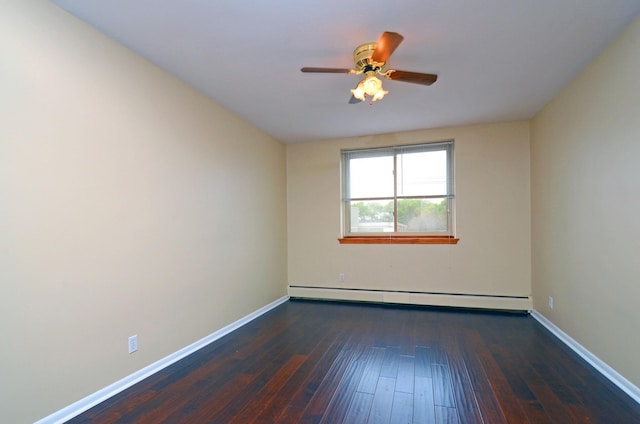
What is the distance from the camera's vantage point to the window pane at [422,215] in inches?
170

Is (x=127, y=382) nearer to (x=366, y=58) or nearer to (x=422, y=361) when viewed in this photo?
(x=422, y=361)

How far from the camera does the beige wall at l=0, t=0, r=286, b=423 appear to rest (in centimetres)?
164

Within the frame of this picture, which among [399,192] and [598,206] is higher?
[399,192]

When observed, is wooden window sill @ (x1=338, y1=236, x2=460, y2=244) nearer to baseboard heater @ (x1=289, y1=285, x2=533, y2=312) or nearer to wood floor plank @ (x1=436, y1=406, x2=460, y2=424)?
baseboard heater @ (x1=289, y1=285, x2=533, y2=312)

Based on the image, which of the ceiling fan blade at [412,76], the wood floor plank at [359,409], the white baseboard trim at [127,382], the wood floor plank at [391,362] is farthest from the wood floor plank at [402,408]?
the ceiling fan blade at [412,76]

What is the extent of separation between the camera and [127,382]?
7.27 feet

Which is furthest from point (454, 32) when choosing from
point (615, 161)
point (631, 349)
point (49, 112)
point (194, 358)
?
point (194, 358)

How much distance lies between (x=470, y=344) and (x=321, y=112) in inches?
113

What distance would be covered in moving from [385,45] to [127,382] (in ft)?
9.43

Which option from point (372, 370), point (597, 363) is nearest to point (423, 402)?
point (372, 370)

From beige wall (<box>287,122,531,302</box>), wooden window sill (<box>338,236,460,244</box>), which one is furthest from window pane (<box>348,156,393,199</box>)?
wooden window sill (<box>338,236,460,244</box>)

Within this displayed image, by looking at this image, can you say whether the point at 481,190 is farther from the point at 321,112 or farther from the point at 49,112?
the point at 49,112

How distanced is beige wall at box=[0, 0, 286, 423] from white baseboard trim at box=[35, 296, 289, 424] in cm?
5

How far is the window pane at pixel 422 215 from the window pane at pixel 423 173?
5.0 inches
